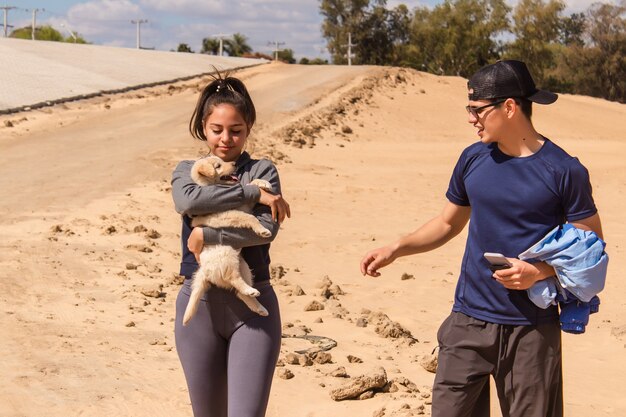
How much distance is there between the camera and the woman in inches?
131

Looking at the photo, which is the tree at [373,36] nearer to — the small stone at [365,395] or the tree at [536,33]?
the tree at [536,33]

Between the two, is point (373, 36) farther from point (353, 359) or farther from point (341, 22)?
point (353, 359)

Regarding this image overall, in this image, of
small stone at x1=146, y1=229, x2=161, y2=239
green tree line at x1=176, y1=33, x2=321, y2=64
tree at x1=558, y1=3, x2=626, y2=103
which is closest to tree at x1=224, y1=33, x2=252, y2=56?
green tree line at x1=176, y1=33, x2=321, y2=64

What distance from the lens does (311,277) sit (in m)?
10.4

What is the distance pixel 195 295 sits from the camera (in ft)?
10.9

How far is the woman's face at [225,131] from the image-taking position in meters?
3.46

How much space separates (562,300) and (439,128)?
23.8 metres

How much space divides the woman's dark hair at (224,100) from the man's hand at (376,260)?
2.33 ft

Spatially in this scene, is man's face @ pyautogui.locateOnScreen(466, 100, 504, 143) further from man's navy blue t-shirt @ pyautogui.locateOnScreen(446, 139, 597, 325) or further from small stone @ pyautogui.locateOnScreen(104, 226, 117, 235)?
small stone @ pyautogui.locateOnScreen(104, 226, 117, 235)

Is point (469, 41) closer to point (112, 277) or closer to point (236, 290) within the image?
point (112, 277)

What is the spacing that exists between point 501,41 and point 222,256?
56132mm

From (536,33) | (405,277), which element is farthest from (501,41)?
(405,277)

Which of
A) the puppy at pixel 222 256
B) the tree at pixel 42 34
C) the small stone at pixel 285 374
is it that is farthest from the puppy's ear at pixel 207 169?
the tree at pixel 42 34

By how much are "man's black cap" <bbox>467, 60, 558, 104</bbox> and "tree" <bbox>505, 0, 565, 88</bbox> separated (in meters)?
53.6
